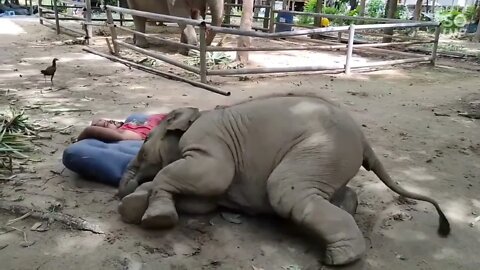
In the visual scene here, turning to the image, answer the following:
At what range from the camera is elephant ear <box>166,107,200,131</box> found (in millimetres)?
2850

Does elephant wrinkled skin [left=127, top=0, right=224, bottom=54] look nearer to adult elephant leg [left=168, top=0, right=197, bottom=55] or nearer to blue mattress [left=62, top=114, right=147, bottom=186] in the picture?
adult elephant leg [left=168, top=0, right=197, bottom=55]

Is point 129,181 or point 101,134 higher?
point 101,134

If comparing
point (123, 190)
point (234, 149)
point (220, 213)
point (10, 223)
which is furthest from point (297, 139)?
point (10, 223)

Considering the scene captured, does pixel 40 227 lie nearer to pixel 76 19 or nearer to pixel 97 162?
pixel 97 162

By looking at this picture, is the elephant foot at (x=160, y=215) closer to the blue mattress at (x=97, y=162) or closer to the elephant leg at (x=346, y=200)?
the blue mattress at (x=97, y=162)

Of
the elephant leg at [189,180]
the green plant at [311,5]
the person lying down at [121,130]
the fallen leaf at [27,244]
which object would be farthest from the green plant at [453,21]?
the fallen leaf at [27,244]

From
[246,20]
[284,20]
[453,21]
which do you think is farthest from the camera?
[453,21]

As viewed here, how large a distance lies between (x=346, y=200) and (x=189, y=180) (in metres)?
0.92

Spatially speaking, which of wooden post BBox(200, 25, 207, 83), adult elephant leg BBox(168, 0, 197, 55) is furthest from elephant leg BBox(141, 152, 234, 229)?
adult elephant leg BBox(168, 0, 197, 55)

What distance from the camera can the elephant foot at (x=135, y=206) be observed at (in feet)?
8.46

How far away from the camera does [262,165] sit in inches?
104

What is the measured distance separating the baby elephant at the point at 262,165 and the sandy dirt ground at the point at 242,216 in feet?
0.44

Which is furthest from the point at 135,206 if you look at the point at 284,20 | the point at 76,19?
the point at 284,20

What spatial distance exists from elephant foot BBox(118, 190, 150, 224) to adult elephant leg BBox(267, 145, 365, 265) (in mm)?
666
